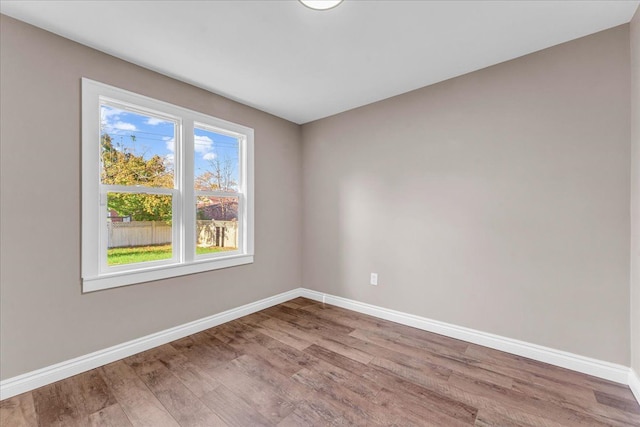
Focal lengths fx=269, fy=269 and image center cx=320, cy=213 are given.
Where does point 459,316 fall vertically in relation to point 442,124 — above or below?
below

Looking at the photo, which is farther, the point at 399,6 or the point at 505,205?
A: the point at 505,205

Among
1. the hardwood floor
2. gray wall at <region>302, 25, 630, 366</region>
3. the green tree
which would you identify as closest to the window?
the green tree

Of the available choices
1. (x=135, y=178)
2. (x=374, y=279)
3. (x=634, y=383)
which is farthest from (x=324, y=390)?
(x=135, y=178)

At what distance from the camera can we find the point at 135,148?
7.99 feet

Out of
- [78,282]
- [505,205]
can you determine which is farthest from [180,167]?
[505,205]

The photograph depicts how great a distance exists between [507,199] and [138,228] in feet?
10.8

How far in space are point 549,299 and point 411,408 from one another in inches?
57.1

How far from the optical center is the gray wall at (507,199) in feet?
6.41

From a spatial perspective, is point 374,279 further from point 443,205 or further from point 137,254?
point 137,254

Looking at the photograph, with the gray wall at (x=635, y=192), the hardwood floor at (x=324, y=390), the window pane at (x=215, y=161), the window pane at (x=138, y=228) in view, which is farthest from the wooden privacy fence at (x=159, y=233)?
the gray wall at (x=635, y=192)

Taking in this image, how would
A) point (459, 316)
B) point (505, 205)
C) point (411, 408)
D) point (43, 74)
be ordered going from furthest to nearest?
point (459, 316)
point (505, 205)
point (43, 74)
point (411, 408)

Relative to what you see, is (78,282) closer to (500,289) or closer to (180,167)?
(180,167)

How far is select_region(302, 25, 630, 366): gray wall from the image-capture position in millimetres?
1954

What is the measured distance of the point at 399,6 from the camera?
171cm
